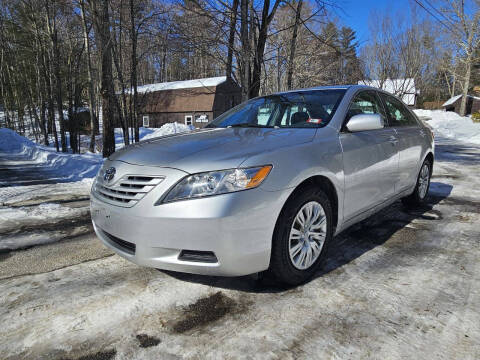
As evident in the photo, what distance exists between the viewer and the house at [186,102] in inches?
1187

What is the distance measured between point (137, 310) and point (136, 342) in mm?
318

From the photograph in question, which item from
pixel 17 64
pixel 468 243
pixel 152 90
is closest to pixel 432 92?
pixel 152 90

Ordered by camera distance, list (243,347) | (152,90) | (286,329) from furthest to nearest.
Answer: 1. (152,90)
2. (286,329)
3. (243,347)

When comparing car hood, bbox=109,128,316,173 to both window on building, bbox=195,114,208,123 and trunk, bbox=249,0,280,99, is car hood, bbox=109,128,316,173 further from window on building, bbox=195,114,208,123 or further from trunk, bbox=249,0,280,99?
window on building, bbox=195,114,208,123

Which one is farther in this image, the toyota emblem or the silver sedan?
the toyota emblem

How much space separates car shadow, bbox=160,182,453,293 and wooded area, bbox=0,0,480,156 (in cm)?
581

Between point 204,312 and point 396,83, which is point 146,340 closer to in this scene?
point 204,312

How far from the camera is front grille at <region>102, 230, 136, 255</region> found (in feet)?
7.11

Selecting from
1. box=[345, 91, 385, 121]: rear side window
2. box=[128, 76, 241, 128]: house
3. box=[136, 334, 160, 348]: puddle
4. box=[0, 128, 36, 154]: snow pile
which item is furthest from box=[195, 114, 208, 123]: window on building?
box=[136, 334, 160, 348]: puddle

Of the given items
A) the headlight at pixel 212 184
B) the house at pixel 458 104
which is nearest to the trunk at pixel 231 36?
the headlight at pixel 212 184

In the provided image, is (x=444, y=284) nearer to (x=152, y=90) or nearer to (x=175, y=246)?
(x=175, y=246)

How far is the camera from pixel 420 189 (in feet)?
14.5

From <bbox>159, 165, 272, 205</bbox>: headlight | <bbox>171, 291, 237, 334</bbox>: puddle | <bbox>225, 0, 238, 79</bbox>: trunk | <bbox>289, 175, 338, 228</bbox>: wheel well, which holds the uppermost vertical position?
<bbox>225, 0, 238, 79</bbox>: trunk

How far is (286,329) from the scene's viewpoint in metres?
1.89
